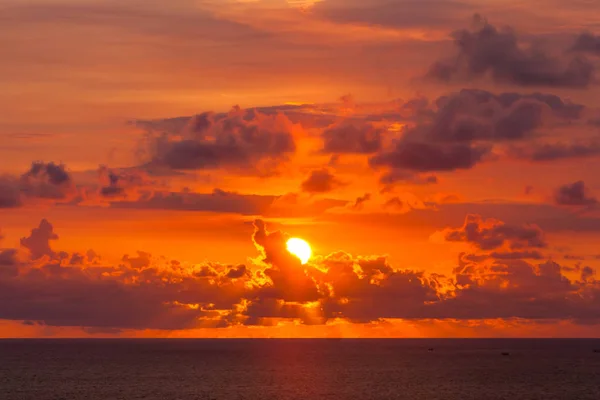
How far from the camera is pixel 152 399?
191 m

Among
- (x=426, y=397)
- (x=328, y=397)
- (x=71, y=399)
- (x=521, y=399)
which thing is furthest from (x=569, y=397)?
(x=71, y=399)

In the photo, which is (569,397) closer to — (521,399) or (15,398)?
Result: (521,399)

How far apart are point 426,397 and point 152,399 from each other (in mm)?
58107

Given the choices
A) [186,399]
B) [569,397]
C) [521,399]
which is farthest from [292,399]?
[569,397]

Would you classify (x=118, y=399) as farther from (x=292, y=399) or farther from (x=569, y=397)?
(x=569, y=397)

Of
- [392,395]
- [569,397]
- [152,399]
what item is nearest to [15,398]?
[152,399]

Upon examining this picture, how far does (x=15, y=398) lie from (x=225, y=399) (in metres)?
47.9

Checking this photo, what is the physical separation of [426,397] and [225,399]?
140 feet

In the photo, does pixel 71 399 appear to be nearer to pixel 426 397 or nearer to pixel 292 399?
pixel 292 399

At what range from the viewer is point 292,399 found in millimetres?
→ 192125

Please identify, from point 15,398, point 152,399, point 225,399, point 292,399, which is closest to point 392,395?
point 292,399

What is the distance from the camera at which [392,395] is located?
198250 mm

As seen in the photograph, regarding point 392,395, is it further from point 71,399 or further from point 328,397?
point 71,399

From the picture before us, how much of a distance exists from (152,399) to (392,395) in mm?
51727
